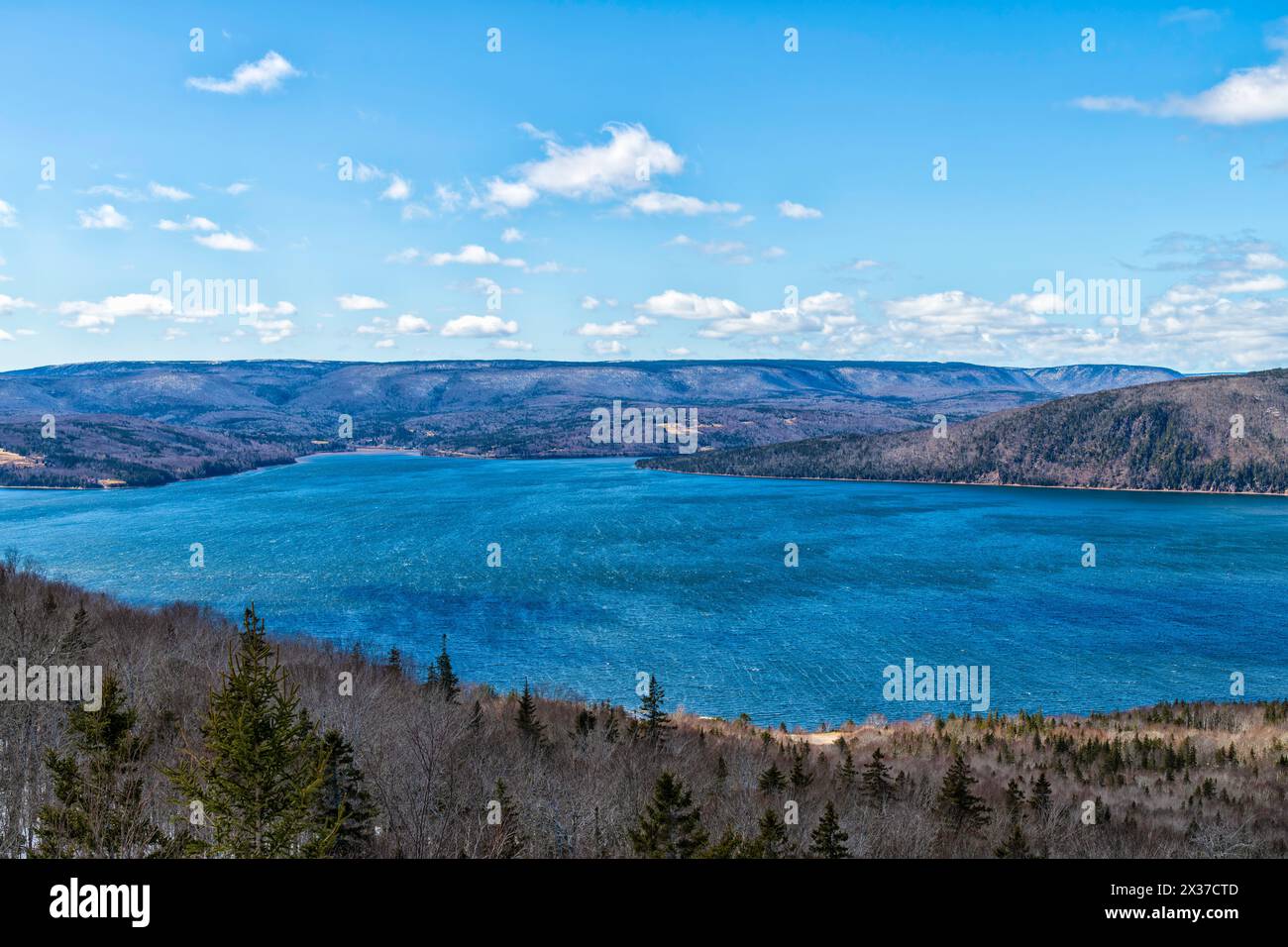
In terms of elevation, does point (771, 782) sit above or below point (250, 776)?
below

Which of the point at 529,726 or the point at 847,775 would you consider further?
the point at 529,726

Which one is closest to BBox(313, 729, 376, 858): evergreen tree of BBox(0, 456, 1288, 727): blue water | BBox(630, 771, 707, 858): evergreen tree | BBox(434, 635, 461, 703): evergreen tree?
BBox(630, 771, 707, 858): evergreen tree

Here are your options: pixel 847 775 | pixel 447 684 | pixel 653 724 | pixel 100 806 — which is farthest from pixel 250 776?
pixel 447 684

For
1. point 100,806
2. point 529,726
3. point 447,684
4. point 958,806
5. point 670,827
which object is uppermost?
point 100,806

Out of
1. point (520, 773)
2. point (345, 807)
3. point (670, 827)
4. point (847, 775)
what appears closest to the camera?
point (670, 827)

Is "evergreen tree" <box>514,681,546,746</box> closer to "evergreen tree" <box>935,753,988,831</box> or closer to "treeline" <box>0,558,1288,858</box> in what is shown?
"treeline" <box>0,558,1288,858</box>

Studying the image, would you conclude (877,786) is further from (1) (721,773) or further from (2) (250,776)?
(2) (250,776)

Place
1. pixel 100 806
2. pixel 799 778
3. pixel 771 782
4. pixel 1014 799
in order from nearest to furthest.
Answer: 1. pixel 100 806
2. pixel 799 778
3. pixel 771 782
4. pixel 1014 799

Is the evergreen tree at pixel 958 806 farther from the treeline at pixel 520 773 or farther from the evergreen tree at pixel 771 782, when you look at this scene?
the evergreen tree at pixel 771 782
